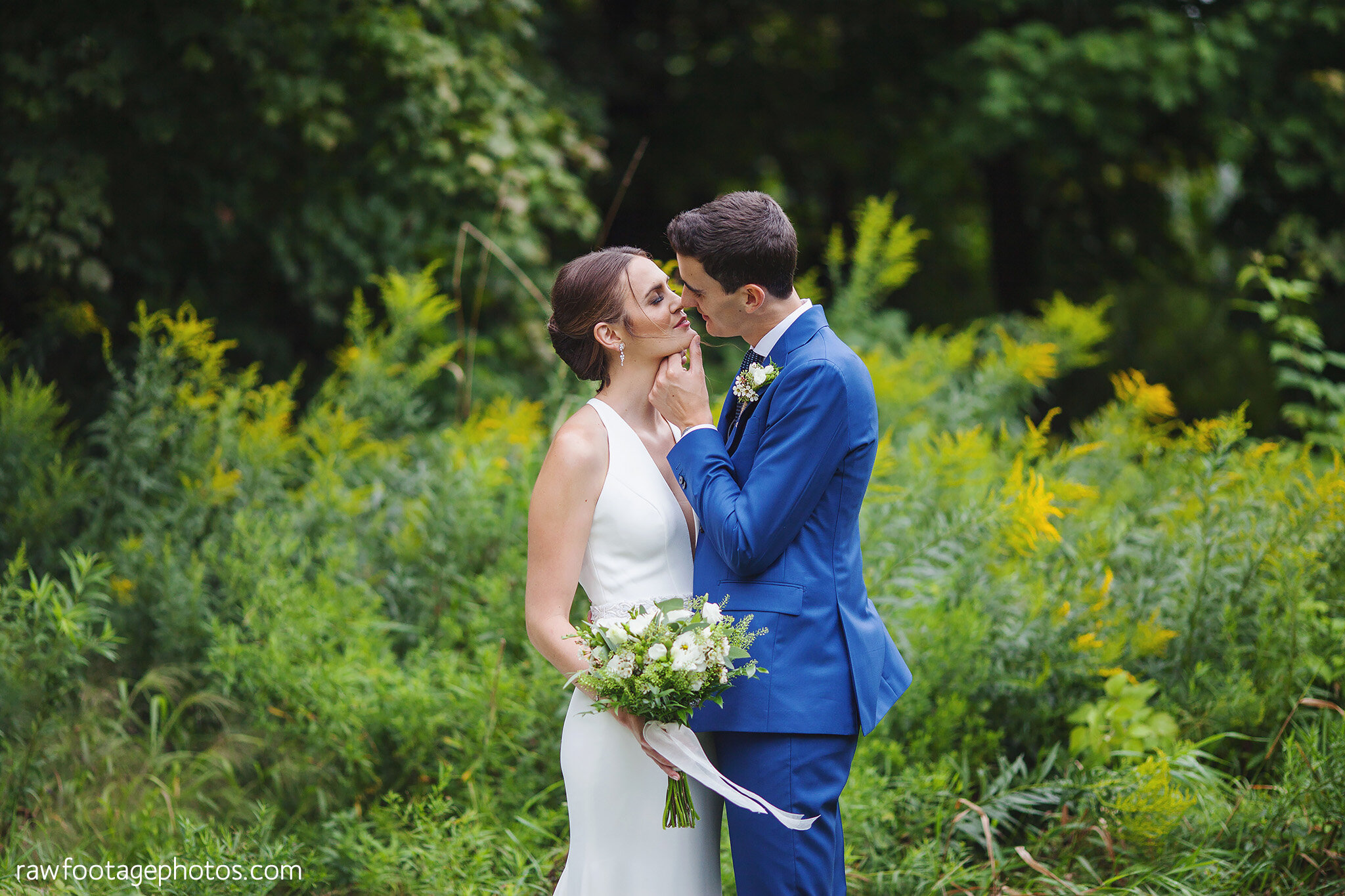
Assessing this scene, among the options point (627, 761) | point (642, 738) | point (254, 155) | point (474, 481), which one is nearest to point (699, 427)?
point (642, 738)

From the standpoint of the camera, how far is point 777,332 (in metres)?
2.24

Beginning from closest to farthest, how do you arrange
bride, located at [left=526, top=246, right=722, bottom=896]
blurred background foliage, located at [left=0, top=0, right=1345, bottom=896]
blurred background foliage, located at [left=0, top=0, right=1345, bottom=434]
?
bride, located at [left=526, top=246, right=722, bottom=896]
blurred background foliage, located at [left=0, top=0, right=1345, bottom=896]
blurred background foliage, located at [left=0, top=0, right=1345, bottom=434]

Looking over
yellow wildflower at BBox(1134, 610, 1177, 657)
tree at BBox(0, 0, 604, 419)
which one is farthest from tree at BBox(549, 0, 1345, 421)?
yellow wildflower at BBox(1134, 610, 1177, 657)

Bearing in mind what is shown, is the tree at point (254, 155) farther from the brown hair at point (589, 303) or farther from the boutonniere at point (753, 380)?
the boutonniere at point (753, 380)

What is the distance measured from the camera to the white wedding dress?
2.28 m

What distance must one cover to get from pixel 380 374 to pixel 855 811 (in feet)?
9.91

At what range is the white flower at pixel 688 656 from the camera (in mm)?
1921

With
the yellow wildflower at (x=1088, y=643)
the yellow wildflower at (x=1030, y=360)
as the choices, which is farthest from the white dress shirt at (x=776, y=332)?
the yellow wildflower at (x=1030, y=360)

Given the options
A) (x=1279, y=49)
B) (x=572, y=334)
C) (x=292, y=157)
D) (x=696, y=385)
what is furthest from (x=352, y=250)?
(x=1279, y=49)

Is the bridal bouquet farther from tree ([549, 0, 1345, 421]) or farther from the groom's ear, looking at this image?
tree ([549, 0, 1345, 421])

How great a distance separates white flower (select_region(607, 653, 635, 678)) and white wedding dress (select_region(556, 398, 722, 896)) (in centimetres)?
28

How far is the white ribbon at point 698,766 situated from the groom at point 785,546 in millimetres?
60

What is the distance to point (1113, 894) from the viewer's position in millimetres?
2908

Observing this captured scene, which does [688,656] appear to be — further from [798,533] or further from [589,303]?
[589,303]
